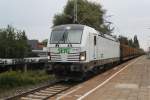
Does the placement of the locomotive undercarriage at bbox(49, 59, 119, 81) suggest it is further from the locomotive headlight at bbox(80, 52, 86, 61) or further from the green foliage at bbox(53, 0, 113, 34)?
the green foliage at bbox(53, 0, 113, 34)

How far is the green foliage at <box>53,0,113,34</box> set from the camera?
216 ft

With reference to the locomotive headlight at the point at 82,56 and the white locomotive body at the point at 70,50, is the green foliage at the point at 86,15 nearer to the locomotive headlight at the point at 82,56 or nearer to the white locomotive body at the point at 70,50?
the white locomotive body at the point at 70,50

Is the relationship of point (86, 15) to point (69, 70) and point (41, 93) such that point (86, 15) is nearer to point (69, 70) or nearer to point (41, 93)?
point (69, 70)

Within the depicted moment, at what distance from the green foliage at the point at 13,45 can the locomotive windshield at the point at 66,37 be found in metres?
23.3

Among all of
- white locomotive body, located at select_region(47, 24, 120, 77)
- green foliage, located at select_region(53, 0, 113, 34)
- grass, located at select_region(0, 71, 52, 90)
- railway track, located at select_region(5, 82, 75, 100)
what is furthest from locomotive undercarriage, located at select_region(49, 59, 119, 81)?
green foliage, located at select_region(53, 0, 113, 34)

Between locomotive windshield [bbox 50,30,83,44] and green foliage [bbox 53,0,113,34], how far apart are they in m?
42.3

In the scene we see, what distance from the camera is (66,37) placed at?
20.7 metres

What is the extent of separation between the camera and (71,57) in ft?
65.7

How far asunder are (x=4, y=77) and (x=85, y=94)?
606 centimetres

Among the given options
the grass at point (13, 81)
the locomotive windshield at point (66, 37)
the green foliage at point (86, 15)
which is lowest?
the grass at point (13, 81)

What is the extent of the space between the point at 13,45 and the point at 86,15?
910 inches

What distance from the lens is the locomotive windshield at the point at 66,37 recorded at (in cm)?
2047

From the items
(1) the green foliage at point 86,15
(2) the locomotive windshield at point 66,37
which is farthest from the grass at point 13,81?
(1) the green foliage at point 86,15

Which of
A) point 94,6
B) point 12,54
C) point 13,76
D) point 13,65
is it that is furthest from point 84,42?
point 94,6
